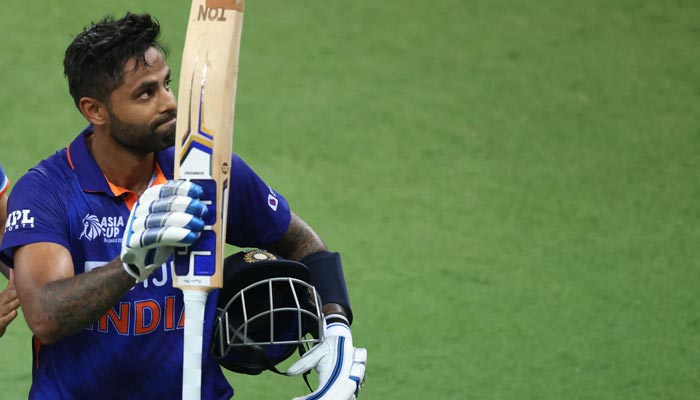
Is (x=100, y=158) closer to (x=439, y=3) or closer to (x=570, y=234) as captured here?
(x=570, y=234)

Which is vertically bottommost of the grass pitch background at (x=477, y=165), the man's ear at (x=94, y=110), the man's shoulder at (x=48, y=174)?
the grass pitch background at (x=477, y=165)

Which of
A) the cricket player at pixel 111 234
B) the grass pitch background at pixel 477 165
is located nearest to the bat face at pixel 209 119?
the cricket player at pixel 111 234

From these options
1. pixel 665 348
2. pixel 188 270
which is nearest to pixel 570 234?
pixel 665 348

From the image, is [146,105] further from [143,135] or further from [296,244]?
[296,244]

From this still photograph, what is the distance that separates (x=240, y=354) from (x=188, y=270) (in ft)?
1.59

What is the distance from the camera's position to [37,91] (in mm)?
6512

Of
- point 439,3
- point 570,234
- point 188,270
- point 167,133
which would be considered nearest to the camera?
point 188,270

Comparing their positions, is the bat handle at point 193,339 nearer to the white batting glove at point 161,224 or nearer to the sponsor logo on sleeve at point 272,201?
the white batting glove at point 161,224

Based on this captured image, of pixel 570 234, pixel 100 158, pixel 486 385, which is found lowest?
pixel 486 385

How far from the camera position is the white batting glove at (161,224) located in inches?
101

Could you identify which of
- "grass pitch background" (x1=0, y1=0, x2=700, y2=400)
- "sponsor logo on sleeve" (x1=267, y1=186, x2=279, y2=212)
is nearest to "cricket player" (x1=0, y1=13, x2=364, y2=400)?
"sponsor logo on sleeve" (x1=267, y1=186, x2=279, y2=212)

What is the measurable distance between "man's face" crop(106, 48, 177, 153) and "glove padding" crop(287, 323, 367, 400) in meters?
0.64

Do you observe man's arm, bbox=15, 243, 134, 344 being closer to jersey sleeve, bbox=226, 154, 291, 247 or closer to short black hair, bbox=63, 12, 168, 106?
short black hair, bbox=63, 12, 168, 106

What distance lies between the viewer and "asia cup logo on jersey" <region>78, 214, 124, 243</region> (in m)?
3.04
